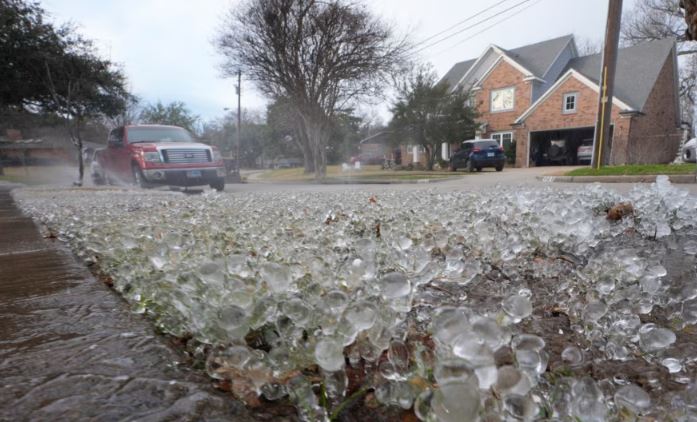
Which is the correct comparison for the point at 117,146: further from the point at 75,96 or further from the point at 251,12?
the point at 251,12

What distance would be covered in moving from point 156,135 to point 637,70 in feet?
80.8

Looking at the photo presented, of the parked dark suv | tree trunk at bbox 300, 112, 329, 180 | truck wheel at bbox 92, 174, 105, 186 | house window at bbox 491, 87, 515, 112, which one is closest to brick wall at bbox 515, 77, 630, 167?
house window at bbox 491, 87, 515, 112

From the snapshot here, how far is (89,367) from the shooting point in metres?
0.53

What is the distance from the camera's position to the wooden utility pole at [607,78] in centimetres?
924

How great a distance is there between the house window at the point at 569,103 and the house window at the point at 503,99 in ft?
11.3

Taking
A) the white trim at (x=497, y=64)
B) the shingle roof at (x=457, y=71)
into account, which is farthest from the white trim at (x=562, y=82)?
the shingle roof at (x=457, y=71)

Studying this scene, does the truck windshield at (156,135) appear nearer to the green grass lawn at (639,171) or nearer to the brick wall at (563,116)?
the green grass lawn at (639,171)

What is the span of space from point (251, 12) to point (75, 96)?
744 centimetres

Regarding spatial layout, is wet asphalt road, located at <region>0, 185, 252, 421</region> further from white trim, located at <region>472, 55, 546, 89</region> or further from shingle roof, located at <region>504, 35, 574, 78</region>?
shingle roof, located at <region>504, 35, 574, 78</region>

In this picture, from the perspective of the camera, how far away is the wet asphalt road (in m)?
0.45

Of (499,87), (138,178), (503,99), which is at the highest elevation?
(499,87)

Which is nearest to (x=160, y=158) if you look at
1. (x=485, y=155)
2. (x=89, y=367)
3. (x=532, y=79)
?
(x=89, y=367)

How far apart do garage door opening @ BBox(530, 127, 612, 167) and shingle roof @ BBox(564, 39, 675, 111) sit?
2.71 meters

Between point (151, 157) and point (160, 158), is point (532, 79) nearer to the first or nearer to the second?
point (160, 158)
